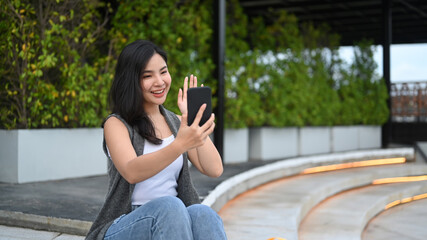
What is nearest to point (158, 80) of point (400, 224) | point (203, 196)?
point (203, 196)

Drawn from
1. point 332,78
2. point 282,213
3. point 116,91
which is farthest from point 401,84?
point 116,91

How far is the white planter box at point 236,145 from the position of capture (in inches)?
306

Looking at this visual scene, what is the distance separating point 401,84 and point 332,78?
4.43 m

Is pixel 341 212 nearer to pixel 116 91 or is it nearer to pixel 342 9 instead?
pixel 116 91

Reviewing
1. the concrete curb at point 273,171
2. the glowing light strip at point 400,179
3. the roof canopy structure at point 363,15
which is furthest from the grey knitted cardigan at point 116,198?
the roof canopy structure at point 363,15

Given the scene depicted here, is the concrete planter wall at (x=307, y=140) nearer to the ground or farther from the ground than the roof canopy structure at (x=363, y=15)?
nearer to the ground

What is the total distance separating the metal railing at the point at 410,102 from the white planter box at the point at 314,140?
17.9 ft

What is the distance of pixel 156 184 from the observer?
2.17 m

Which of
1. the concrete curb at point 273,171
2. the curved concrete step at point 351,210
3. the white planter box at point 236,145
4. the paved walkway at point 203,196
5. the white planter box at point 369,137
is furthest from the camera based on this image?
the white planter box at point 369,137

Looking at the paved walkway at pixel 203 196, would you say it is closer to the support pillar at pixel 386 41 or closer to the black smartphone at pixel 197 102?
the black smartphone at pixel 197 102

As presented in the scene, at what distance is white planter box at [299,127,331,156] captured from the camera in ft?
31.4

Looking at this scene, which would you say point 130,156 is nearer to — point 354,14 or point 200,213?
point 200,213

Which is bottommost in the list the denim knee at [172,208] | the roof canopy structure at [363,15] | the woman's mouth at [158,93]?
the denim knee at [172,208]

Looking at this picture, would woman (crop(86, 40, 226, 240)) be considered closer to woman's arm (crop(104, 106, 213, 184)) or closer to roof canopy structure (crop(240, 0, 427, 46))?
woman's arm (crop(104, 106, 213, 184))
